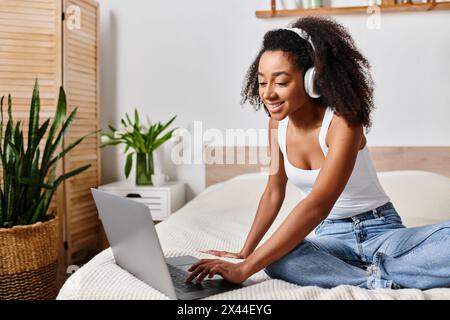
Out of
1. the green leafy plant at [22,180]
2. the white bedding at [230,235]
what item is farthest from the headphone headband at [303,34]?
the green leafy plant at [22,180]

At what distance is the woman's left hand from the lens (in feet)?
3.62

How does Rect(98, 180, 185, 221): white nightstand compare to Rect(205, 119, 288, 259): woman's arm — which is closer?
Rect(205, 119, 288, 259): woman's arm

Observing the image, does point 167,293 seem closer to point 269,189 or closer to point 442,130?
point 269,189

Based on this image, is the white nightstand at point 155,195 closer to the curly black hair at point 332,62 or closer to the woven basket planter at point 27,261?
the woven basket planter at point 27,261

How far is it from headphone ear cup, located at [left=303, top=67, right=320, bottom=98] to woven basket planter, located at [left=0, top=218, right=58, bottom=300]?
1303mm

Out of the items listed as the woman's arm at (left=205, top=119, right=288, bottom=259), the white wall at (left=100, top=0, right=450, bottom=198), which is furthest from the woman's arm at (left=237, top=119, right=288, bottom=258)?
the white wall at (left=100, top=0, right=450, bottom=198)

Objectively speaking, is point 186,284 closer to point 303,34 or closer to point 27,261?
point 303,34

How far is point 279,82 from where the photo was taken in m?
1.28

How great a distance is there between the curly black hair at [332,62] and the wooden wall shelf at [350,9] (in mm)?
1585

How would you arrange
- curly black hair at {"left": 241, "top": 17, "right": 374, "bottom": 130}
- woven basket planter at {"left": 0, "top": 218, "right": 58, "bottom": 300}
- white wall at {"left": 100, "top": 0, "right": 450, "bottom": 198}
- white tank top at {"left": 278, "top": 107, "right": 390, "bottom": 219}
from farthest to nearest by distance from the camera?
white wall at {"left": 100, "top": 0, "right": 450, "bottom": 198}, woven basket planter at {"left": 0, "top": 218, "right": 58, "bottom": 300}, white tank top at {"left": 278, "top": 107, "right": 390, "bottom": 219}, curly black hair at {"left": 241, "top": 17, "right": 374, "bottom": 130}

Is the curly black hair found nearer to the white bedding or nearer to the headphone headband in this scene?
the headphone headband

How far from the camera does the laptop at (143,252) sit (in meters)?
1.01

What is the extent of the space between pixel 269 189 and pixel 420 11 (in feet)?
6.17

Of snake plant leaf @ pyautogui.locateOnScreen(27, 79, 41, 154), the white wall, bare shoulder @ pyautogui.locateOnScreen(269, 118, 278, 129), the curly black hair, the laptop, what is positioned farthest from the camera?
the white wall
